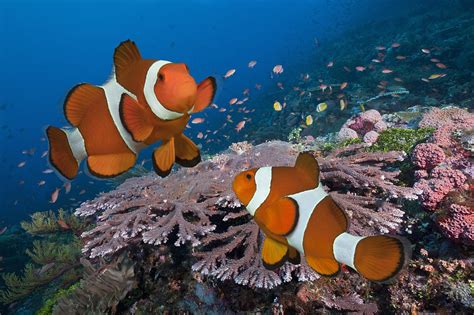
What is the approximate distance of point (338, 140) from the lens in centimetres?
567

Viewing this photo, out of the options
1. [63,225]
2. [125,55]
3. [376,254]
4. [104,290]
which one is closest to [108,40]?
[63,225]

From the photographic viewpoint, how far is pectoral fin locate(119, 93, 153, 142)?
93cm

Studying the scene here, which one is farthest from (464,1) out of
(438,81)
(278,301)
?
(278,301)

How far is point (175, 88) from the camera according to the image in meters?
0.86

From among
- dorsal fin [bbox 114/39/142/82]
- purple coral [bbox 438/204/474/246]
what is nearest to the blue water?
purple coral [bbox 438/204/474/246]

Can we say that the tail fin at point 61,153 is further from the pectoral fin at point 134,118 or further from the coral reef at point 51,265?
the coral reef at point 51,265

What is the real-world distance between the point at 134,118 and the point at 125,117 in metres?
0.03

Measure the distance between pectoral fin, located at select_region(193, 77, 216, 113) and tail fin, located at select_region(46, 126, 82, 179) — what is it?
480 millimetres

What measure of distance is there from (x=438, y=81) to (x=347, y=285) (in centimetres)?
1372

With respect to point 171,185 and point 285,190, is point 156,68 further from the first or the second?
point 171,185

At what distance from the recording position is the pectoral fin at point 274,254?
1.50m

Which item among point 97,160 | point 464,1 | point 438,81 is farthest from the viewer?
point 464,1

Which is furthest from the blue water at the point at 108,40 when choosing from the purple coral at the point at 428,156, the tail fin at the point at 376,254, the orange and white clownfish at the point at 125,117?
the orange and white clownfish at the point at 125,117

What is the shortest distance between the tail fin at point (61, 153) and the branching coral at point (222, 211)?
1.88 metres
